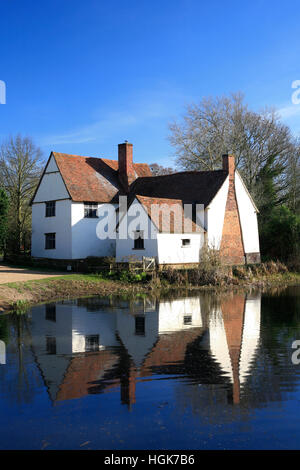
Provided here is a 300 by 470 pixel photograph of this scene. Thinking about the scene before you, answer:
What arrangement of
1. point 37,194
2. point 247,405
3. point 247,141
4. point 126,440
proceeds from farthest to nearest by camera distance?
point 247,141 < point 37,194 < point 247,405 < point 126,440

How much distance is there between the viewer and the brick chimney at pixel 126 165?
37.7 meters

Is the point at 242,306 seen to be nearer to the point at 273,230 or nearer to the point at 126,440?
the point at 126,440

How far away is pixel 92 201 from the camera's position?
34.8 m

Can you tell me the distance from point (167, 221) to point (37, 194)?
42.3 ft

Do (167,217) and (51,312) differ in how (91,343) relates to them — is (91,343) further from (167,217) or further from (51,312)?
(167,217)

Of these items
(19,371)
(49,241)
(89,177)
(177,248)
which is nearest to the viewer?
(19,371)

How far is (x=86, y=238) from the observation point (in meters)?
34.6

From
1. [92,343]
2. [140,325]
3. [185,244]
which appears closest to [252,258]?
[185,244]

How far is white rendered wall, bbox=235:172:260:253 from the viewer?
34844 mm

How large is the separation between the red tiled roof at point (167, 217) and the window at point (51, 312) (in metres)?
11.2

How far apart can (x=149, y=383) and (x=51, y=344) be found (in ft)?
14.5

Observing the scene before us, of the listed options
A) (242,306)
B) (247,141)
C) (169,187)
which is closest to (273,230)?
(169,187)

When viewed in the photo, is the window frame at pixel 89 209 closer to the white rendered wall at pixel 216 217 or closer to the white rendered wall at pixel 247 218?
the white rendered wall at pixel 216 217

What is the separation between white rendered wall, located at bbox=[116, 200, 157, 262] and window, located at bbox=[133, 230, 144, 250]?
0.22 metres
